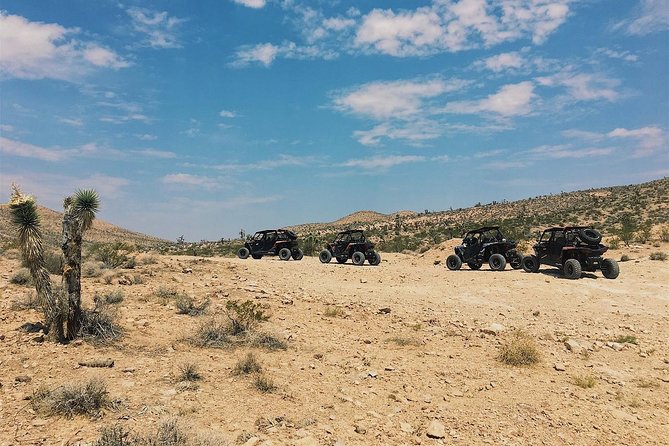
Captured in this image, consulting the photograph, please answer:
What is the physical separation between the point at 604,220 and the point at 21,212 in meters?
41.5

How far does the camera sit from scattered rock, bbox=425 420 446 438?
5.60m

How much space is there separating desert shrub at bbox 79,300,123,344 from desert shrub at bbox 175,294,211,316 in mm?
2089

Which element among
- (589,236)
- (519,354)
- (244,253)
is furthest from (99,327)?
(244,253)

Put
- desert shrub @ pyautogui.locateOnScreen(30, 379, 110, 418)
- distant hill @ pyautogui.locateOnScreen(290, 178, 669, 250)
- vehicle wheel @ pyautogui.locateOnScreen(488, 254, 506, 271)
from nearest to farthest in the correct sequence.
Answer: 1. desert shrub @ pyautogui.locateOnScreen(30, 379, 110, 418)
2. vehicle wheel @ pyautogui.locateOnScreen(488, 254, 506, 271)
3. distant hill @ pyautogui.locateOnScreen(290, 178, 669, 250)

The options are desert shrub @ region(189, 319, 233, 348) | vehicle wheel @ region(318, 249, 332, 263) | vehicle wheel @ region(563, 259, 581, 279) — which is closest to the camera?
desert shrub @ region(189, 319, 233, 348)

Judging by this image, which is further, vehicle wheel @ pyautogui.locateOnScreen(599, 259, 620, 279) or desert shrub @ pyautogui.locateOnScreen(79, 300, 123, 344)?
vehicle wheel @ pyautogui.locateOnScreen(599, 259, 620, 279)

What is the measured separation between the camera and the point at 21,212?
7852mm

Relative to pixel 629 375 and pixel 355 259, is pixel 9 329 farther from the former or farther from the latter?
pixel 355 259

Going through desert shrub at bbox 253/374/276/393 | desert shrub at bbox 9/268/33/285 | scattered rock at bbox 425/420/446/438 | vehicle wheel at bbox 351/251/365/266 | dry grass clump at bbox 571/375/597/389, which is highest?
vehicle wheel at bbox 351/251/365/266

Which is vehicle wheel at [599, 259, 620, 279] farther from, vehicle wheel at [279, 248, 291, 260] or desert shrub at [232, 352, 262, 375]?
vehicle wheel at [279, 248, 291, 260]

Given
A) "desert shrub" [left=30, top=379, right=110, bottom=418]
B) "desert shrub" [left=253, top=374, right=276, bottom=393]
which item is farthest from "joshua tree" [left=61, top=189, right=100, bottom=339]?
"desert shrub" [left=253, top=374, right=276, bottom=393]

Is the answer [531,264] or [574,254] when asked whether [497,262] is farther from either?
[574,254]

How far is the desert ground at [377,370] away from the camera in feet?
18.3

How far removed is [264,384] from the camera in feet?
21.8
